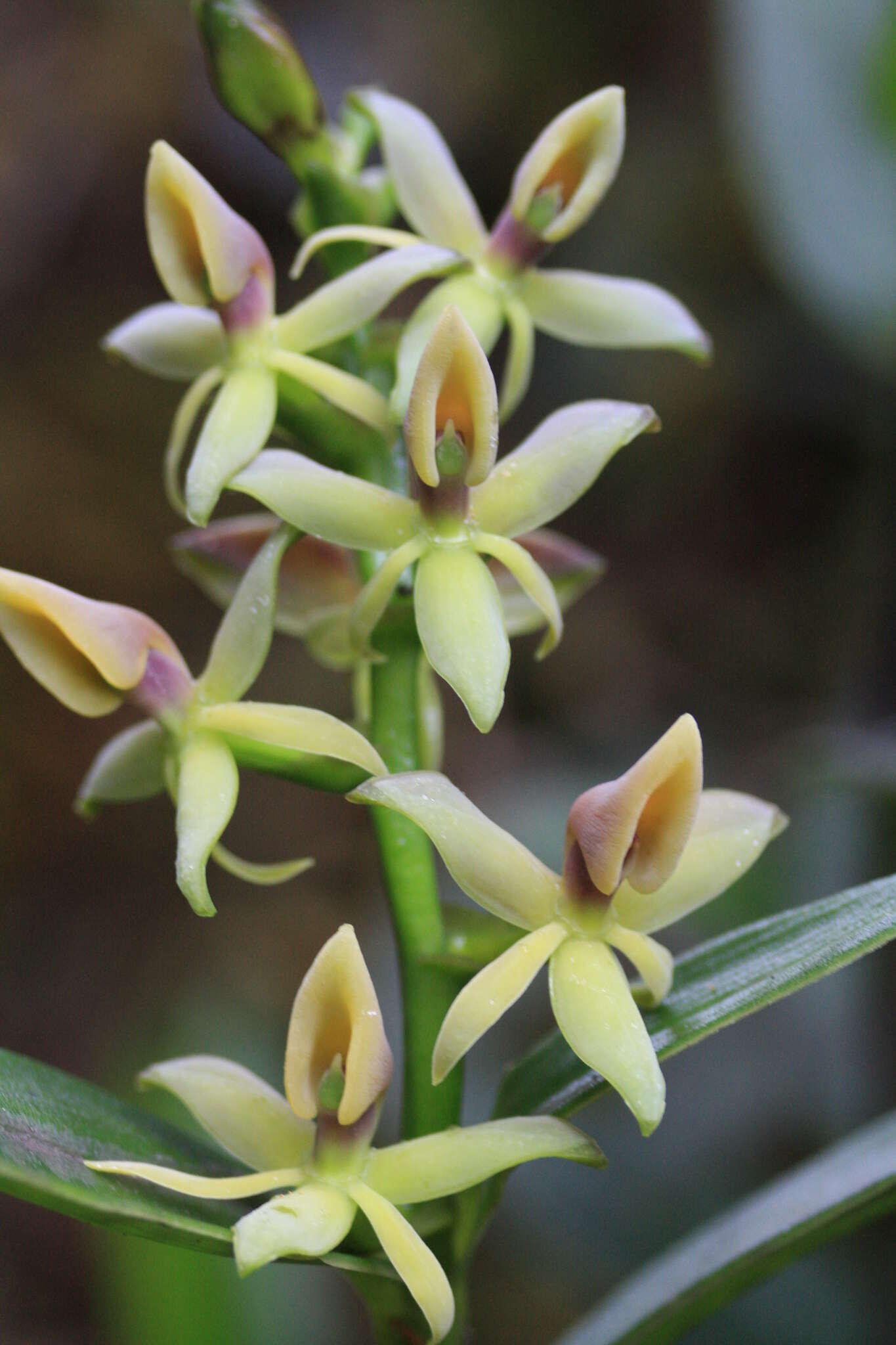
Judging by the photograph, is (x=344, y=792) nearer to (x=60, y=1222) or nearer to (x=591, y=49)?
(x=60, y=1222)

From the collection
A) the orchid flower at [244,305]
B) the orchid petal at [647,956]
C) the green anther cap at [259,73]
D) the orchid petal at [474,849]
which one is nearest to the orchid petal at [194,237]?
the orchid flower at [244,305]

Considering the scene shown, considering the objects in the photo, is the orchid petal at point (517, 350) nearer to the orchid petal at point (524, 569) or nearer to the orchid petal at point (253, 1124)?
the orchid petal at point (524, 569)

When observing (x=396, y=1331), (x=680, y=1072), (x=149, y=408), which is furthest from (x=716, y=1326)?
(x=149, y=408)

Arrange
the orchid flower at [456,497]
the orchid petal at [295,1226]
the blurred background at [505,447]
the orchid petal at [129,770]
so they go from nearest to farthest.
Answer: the orchid petal at [295,1226], the orchid flower at [456,497], the orchid petal at [129,770], the blurred background at [505,447]

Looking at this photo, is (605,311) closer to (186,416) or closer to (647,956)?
(186,416)

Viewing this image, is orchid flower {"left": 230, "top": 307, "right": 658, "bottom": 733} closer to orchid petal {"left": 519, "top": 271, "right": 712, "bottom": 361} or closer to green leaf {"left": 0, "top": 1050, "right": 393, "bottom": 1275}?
orchid petal {"left": 519, "top": 271, "right": 712, "bottom": 361}
